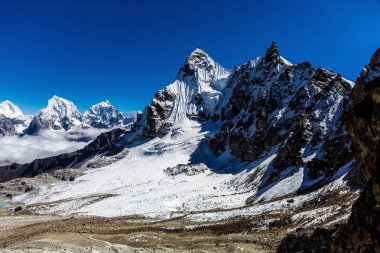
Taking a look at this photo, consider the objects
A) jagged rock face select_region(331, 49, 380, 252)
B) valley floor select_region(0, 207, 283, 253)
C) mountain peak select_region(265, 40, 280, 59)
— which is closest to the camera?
jagged rock face select_region(331, 49, 380, 252)

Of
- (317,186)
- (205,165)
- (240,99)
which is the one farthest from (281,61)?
(317,186)

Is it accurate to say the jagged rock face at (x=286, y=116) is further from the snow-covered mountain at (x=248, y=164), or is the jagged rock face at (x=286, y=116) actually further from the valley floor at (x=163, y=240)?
the valley floor at (x=163, y=240)

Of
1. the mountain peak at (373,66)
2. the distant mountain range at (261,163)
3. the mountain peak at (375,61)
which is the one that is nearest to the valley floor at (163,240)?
the distant mountain range at (261,163)

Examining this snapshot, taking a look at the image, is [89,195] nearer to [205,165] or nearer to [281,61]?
[205,165]

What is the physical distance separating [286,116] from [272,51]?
6036cm

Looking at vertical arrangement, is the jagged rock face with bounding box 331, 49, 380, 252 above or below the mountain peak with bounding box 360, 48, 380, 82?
below

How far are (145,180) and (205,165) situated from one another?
24.3 meters

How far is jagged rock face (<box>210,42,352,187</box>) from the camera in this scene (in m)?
78.4

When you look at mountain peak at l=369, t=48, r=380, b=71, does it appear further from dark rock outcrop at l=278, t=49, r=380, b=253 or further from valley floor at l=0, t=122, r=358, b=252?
dark rock outcrop at l=278, t=49, r=380, b=253

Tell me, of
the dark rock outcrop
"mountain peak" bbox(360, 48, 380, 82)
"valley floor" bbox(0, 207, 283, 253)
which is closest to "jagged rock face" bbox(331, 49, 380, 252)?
the dark rock outcrop

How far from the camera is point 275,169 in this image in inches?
3403

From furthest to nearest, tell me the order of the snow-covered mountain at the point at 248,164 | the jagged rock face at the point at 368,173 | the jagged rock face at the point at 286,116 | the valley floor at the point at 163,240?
the jagged rock face at the point at 286,116
the snow-covered mountain at the point at 248,164
the valley floor at the point at 163,240
the jagged rock face at the point at 368,173

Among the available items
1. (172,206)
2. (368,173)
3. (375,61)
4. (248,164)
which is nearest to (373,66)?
(375,61)

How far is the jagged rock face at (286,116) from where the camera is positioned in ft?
257
